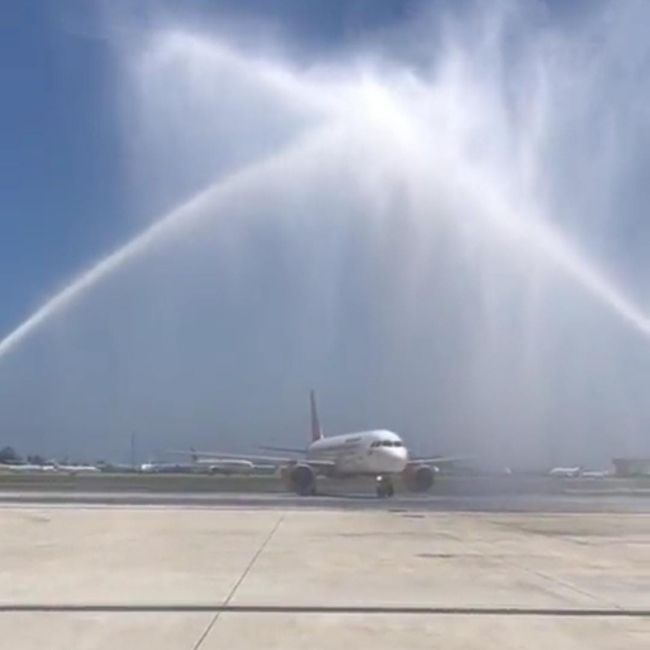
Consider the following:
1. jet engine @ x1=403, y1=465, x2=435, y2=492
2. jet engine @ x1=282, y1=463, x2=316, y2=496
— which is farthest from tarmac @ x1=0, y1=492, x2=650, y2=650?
jet engine @ x1=403, y1=465, x2=435, y2=492

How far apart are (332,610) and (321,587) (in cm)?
215

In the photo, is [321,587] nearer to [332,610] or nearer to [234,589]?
[234,589]

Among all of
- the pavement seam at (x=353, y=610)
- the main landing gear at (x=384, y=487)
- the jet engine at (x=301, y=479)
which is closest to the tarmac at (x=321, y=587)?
the pavement seam at (x=353, y=610)

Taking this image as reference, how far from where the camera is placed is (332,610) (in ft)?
37.2

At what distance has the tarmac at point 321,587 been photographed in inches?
386

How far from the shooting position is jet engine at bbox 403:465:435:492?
6316cm

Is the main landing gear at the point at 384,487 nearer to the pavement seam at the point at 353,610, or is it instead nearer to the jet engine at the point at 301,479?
the jet engine at the point at 301,479

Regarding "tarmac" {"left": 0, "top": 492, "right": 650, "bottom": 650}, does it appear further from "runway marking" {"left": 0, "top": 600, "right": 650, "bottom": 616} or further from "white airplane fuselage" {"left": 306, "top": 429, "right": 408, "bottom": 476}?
"white airplane fuselage" {"left": 306, "top": 429, "right": 408, "bottom": 476}

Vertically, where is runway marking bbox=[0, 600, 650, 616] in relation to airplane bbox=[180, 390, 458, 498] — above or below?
below

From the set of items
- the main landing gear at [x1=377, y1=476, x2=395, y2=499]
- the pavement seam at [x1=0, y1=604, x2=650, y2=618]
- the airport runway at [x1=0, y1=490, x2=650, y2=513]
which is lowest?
the pavement seam at [x1=0, y1=604, x2=650, y2=618]

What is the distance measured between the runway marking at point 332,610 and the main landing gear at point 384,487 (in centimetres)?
4551

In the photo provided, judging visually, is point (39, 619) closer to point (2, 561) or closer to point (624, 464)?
point (2, 561)

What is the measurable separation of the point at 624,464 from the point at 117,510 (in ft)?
345

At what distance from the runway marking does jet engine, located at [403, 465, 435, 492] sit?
170 ft
